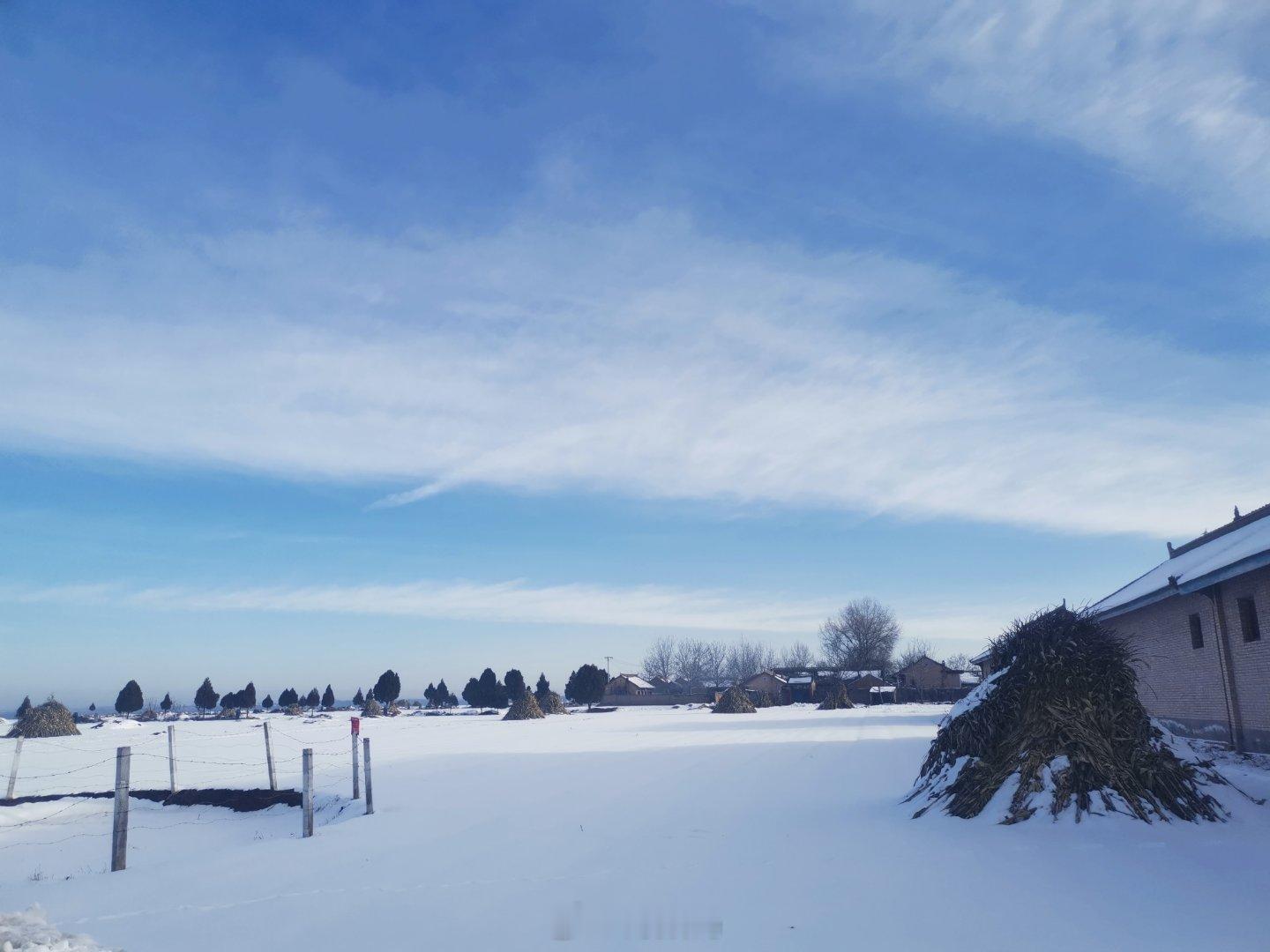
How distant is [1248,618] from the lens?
1355cm

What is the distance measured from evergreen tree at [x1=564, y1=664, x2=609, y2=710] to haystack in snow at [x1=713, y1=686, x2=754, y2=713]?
1438 centimetres

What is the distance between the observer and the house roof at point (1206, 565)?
39.3ft

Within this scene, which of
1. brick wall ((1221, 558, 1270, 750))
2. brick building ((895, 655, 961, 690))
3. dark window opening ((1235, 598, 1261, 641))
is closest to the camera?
brick wall ((1221, 558, 1270, 750))

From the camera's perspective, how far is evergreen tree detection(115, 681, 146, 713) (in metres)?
47.4

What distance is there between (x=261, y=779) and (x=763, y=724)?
21349 millimetres

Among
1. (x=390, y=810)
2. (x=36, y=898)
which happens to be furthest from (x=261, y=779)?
(x=36, y=898)

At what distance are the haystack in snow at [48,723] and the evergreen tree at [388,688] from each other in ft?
95.7

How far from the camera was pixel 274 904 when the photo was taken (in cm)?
662

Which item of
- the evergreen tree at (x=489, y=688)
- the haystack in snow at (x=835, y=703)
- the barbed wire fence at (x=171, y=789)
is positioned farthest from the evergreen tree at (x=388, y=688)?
the barbed wire fence at (x=171, y=789)

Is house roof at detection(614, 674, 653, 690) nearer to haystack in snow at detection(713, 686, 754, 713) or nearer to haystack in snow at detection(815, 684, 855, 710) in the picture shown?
haystack in snow at detection(713, 686, 754, 713)

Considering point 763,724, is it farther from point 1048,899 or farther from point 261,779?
point 1048,899

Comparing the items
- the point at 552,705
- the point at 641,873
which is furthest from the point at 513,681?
the point at 641,873

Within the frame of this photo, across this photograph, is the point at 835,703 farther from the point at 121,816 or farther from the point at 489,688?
the point at 121,816

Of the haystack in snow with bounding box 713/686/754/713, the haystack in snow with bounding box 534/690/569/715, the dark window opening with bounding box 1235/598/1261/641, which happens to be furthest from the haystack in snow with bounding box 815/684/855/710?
the dark window opening with bounding box 1235/598/1261/641
